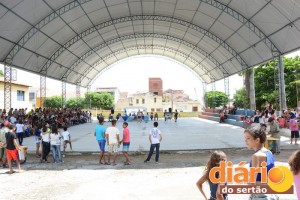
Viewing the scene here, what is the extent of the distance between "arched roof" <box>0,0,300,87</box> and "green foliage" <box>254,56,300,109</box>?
9117 mm

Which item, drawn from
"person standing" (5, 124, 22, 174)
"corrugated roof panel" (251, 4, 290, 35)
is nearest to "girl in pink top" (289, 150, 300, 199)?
"person standing" (5, 124, 22, 174)

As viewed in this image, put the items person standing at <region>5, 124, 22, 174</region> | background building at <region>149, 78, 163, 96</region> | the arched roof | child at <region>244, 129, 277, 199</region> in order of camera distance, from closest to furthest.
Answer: child at <region>244, 129, 277, 199</region>
person standing at <region>5, 124, 22, 174</region>
the arched roof
background building at <region>149, 78, 163, 96</region>

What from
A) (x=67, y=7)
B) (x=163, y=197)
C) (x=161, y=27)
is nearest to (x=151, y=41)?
(x=161, y=27)

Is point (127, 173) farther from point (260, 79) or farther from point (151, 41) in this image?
point (260, 79)

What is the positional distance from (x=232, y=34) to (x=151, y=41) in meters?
14.6

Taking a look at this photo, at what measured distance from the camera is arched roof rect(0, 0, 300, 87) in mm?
20016

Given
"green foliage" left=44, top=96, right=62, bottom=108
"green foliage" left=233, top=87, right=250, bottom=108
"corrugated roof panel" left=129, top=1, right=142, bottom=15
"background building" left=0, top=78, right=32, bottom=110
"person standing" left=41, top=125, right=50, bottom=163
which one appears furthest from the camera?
"green foliage" left=44, top=96, right=62, bottom=108

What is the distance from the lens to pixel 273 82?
144ft

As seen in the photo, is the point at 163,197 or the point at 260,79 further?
the point at 260,79

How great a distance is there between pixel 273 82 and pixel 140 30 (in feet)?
73.3

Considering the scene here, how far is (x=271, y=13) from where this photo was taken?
63.9ft

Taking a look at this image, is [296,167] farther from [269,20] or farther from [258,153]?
[269,20]

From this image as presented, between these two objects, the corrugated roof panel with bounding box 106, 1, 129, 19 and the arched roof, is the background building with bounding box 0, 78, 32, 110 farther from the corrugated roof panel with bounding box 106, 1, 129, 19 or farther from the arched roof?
the corrugated roof panel with bounding box 106, 1, 129, 19

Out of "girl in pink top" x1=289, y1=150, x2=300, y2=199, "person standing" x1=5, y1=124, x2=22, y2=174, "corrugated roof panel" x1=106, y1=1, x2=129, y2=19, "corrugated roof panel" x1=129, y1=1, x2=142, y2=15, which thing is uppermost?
"corrugated roof panel" x1=129, y1=1, x2=142, y2=15
